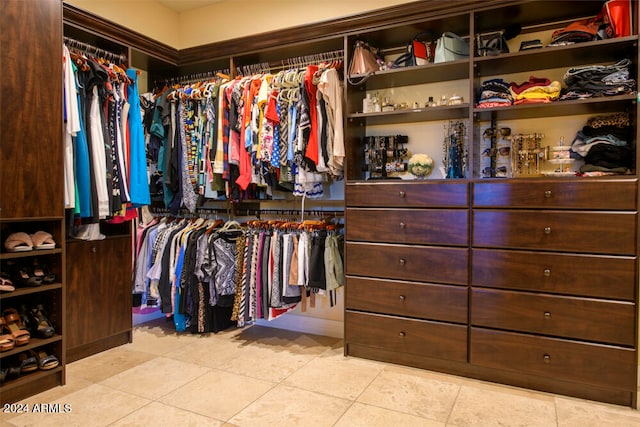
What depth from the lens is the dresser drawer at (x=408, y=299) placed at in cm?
243

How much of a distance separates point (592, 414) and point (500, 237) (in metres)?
0.98

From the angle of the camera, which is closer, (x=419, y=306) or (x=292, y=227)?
(x=419, y=306)

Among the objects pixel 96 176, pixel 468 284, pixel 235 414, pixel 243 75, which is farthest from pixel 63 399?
pixel 243 75

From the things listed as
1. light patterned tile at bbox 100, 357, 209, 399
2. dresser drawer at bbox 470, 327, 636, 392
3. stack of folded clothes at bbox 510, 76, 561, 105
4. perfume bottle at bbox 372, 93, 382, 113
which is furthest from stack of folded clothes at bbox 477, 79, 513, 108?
light patterned tile at bbox 100, 357, 209, 399

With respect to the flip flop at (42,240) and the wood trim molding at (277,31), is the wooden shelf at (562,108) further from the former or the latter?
the flip flop at (42,240)

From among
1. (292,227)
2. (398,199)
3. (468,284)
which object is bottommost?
(468,284)

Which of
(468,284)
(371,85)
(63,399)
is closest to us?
(63,399)

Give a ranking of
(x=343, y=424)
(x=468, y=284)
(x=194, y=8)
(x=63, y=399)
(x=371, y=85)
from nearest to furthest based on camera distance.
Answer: (x=343, y=424), (x=63, y=399), (x=468, y=284), (x=371, y=85), (x=194, y=8)

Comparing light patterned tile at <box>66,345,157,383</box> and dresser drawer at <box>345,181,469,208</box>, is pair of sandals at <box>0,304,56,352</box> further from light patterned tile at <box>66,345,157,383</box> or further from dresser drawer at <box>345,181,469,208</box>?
dresser drawer at <box>345,181,469,208</box>

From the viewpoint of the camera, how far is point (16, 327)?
7.01ft

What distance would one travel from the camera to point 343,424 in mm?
1945

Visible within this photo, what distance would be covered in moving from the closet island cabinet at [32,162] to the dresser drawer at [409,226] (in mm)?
1742

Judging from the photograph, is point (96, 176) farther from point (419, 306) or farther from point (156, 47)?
point (419, 306)

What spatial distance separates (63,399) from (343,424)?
1504mm
